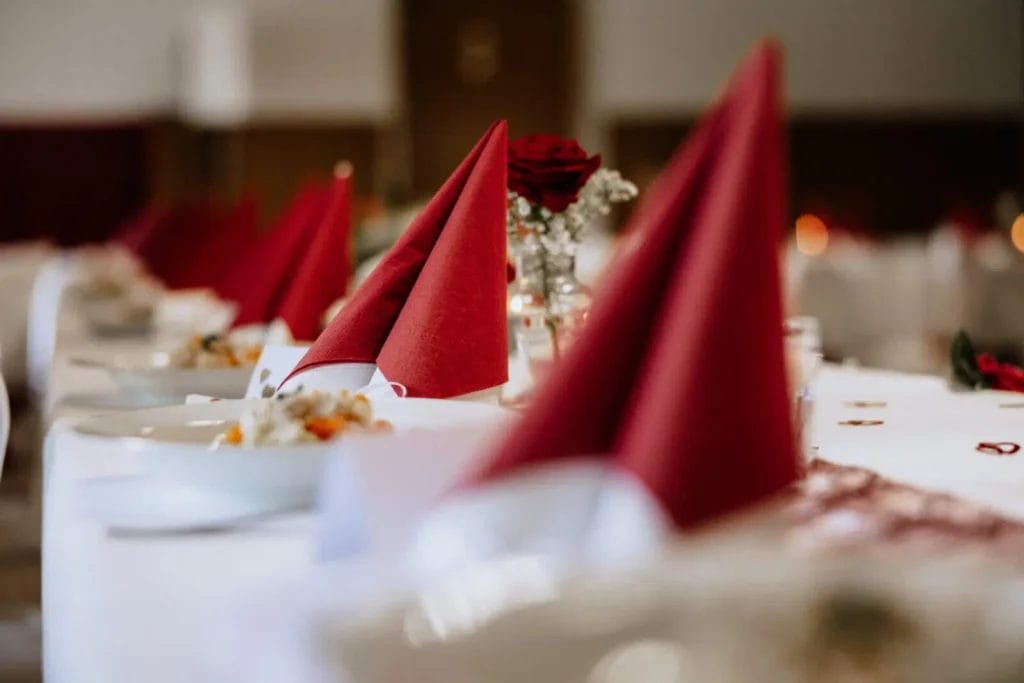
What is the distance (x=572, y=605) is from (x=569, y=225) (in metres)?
1.06

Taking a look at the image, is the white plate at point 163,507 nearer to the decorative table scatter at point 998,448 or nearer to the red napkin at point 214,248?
the decorative table scatter at point 998,448

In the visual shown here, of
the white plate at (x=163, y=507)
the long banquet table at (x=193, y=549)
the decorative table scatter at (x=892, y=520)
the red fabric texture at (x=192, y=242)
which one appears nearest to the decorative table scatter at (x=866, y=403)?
the long banquet table at (x=193, y=549)

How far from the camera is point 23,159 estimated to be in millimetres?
8219

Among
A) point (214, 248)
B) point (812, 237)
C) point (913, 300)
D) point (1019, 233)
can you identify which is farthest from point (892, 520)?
point (812, 237)

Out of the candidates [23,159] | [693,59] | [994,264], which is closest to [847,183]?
[693,59]

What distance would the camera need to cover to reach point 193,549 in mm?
830

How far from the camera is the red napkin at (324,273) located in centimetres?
179

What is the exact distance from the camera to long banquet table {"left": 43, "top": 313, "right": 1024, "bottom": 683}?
736 mm

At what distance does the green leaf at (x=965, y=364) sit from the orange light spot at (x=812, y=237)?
4042 mm

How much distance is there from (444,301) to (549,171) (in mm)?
291

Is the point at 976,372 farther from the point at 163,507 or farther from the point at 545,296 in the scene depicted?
the point at 163,507

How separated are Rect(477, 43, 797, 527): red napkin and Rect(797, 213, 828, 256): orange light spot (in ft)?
16.6

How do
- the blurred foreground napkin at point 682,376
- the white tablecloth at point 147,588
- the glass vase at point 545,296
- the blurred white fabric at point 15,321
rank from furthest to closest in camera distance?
the blurred white fabric at point 15,321, the glass vase at point 545,296, the white tablecloth at point 147,588, the blurred foreground napkin at point 682,376

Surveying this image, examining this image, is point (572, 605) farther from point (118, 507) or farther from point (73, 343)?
point (73, 343)
